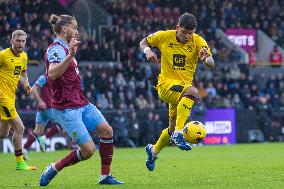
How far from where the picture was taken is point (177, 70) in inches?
506

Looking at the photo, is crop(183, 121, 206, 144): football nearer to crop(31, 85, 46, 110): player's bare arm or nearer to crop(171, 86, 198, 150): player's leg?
crop(171, 86, 198, 150): player's leg

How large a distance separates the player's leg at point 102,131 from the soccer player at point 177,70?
Answer: 1.80 metres

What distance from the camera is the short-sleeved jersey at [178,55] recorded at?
41.9 ft

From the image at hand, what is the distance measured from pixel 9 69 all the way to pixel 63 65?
6.12 m

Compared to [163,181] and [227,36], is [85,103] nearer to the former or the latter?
[163,181]

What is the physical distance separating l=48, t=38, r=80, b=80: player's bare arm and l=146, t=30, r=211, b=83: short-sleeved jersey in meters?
3.22

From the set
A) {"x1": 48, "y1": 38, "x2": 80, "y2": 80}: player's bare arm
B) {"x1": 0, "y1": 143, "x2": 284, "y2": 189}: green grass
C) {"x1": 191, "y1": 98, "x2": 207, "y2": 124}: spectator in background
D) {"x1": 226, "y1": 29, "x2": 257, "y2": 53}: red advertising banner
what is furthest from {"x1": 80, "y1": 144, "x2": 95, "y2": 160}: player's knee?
{"x1": 226, "y1": 29, "x2": 257, "y2": 53}: red advertising banner

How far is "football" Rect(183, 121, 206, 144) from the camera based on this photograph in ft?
38.9

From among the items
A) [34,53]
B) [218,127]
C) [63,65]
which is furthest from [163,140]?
[34,53]

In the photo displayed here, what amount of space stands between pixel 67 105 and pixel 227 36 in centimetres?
2871

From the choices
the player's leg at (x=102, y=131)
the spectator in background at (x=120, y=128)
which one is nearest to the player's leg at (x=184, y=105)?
the player's leg at (x=102, y=131)

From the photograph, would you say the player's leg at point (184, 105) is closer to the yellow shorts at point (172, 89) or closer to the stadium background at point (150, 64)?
the yellow shorts at point (172, 89)

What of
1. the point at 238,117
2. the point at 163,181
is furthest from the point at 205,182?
the point at 238,117

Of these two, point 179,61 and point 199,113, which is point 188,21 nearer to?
point 179,61
